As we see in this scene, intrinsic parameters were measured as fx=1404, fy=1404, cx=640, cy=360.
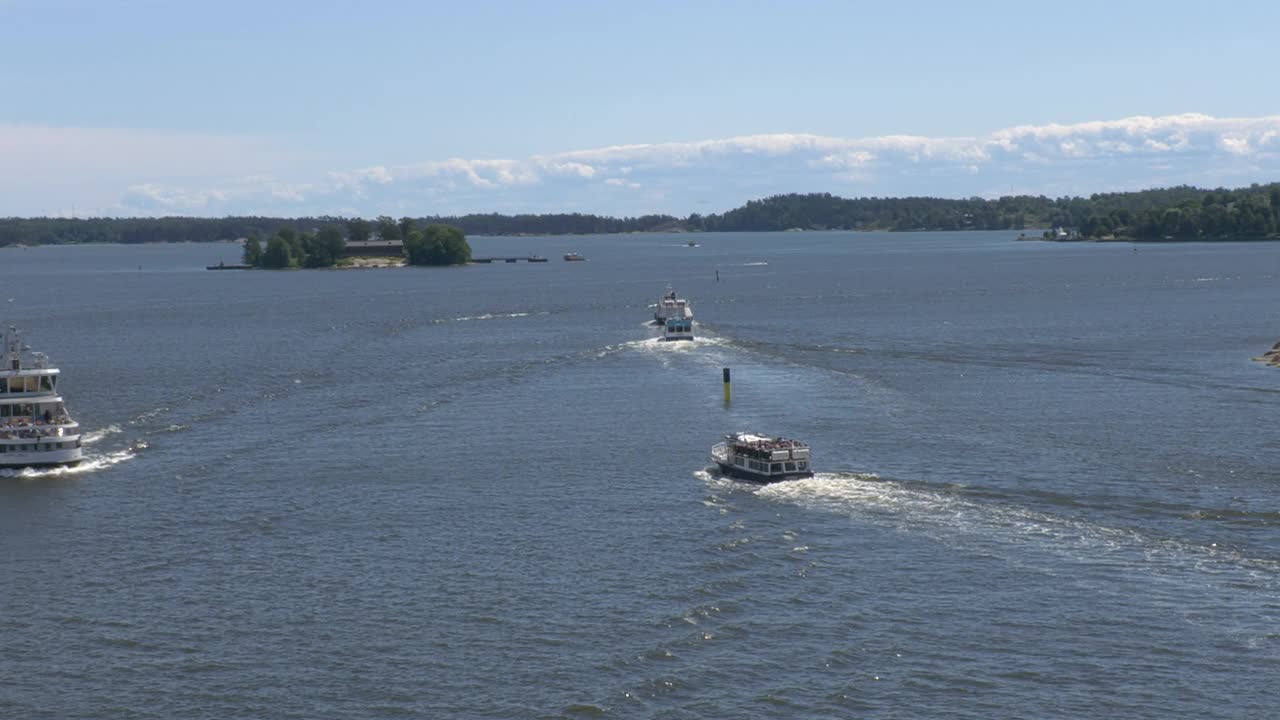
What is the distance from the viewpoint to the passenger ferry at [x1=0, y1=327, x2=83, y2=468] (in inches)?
3435

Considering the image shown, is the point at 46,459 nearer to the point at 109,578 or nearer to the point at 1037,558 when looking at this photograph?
the point at 109,578

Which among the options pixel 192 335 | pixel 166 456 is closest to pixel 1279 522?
pixel 166 456

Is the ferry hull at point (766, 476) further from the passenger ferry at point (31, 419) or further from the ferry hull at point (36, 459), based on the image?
the ferry hull at point (36, 459)

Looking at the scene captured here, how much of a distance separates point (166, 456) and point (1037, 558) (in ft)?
183

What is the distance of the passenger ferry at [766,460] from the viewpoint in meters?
78.2

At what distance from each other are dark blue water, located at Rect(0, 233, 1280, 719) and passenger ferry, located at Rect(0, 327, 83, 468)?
2.35m

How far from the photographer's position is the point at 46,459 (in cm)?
8706

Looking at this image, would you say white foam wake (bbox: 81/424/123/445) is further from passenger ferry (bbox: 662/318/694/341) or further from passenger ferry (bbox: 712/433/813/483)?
passenger ferry (bbox: 662/318/694/341)

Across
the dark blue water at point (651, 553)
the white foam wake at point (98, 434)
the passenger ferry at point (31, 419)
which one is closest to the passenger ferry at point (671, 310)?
the dark blue water at point (651, 553)

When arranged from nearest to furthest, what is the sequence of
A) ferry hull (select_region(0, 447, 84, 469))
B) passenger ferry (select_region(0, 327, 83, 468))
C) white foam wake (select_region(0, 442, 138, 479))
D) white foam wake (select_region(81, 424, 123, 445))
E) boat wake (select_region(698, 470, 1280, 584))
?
boat wake (select_region(698, 470, 1280, 584)) < white foam wake (select_region(0, 442, 138, 479)) < ferry hull (select_region(0, 447, 84, 469)) < passenger ferry (select_region(0, 327, 83, 468)) < white foam wake (select_region(81, 424, 123, 445))

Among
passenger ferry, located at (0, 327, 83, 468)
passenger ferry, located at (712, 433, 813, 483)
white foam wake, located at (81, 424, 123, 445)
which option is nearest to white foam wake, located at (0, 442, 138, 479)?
passenger ferry, located at (0, 327, 83, 468)

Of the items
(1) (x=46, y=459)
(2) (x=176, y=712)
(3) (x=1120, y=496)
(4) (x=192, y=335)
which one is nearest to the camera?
(2) (x=176, y=712)

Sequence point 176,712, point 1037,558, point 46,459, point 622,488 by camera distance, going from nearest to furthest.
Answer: point 176,712 < point 1037,558 < point 622,488 < point 46,459

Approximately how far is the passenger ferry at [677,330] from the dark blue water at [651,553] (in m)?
34.8
